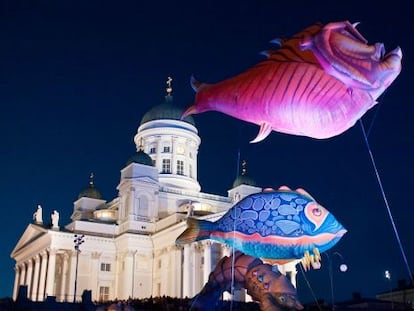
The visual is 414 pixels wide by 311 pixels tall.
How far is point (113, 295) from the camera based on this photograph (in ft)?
183

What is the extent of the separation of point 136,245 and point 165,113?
Answer: 17042 mm

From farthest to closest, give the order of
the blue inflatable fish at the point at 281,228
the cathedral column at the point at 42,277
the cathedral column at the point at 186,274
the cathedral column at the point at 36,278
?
1. the cathedral column at the point at 36,278
2. the cathedral column at the point at 42,277
3. the cathedral column at the point at 186,274
4. the blue inflatable fish at the point at 281,228

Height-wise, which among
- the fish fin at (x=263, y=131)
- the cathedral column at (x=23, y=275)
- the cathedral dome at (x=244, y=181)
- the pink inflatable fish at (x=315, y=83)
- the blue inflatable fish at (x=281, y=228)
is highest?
the cathedral dome at (x=244, y=181)

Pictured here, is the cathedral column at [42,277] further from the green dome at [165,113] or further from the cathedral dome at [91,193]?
the green dome at [165,113]

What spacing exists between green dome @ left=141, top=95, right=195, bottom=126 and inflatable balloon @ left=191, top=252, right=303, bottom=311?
4552 centimetres

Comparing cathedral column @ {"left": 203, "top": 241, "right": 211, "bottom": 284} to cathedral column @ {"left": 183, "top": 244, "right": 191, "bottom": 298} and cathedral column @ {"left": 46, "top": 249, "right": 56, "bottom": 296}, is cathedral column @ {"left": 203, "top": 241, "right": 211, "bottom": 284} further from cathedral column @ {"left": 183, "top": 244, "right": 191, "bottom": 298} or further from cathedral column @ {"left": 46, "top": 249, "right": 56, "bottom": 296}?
cathedral column @ {"left": 46, "top": 249, "right": 56, "bottom": 296}

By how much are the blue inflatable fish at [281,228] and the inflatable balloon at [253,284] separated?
54 centimetres

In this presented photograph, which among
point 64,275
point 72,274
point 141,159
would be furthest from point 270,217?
point 141,159

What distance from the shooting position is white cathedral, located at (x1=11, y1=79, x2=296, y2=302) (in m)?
52.2

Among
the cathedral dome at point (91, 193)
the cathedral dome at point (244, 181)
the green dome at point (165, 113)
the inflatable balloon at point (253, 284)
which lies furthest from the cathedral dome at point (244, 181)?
the inflatable balloon at point (253, 284)

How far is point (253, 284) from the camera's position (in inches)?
723

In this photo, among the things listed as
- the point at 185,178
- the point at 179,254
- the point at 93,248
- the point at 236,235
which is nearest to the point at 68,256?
the point at 93,248

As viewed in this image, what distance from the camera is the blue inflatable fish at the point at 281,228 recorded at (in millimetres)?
18688

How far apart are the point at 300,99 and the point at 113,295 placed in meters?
46.8
